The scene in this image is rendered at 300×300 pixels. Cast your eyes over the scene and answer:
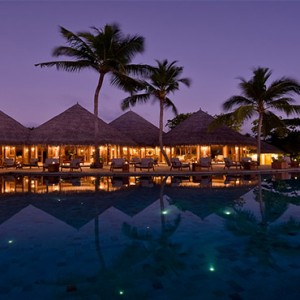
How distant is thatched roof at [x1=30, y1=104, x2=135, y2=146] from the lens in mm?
22312

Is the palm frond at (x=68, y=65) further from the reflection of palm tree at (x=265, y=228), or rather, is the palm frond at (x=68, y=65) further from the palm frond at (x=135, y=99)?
the reflection of palm tree at (x=265, y=228)

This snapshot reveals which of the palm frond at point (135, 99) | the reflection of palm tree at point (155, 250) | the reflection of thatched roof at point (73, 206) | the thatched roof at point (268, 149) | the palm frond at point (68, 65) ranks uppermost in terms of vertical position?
the palm frond at point (68, 65)

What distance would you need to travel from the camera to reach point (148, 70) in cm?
1941

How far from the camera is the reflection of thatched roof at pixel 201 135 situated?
23.6 metres

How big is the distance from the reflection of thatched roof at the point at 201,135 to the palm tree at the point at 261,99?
313cm

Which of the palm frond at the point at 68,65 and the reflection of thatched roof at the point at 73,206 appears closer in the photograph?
the reflection of thatched roof at the point at 73,206

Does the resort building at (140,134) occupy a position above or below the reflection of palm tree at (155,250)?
above

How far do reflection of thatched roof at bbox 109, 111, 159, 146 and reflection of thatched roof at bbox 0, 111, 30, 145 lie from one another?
9087 millimetres

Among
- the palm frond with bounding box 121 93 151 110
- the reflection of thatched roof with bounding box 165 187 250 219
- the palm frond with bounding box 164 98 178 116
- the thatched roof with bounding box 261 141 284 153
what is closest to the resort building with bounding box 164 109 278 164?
the thatched roof with bounding box 261 141 284 153

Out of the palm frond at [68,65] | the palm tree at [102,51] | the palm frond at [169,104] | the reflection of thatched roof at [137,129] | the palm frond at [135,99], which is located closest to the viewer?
the palm tree at [102,51]

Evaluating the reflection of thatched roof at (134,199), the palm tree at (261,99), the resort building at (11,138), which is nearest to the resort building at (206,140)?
the palm tree at (261,99)

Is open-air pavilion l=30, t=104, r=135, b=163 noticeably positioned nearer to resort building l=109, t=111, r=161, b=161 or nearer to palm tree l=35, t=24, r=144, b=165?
resort building l=109, t=111, r=161, b=161

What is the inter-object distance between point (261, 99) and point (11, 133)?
18043mm

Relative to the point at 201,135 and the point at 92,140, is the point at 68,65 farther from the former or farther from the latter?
the point at 201,135
